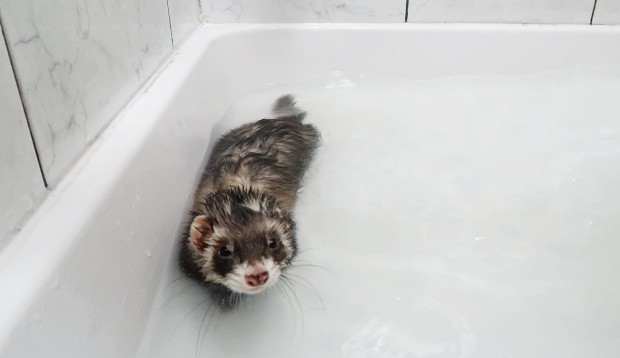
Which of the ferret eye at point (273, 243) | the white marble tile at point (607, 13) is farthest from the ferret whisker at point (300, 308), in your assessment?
the white marble tile at point (607, 13)

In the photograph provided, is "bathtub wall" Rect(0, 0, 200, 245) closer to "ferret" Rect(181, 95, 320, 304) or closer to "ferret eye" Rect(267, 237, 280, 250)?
"ferret" Rect(181, 95, 320, 304)

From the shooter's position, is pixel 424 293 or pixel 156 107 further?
pixel 156 107

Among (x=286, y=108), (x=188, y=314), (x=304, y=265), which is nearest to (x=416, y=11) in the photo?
(x=286, y=108)

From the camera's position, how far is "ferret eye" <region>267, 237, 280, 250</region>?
→ 104cm

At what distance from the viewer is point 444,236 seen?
123cm

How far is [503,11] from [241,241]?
1337mm

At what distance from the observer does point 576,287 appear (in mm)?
1084

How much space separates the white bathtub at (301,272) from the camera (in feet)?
2.51

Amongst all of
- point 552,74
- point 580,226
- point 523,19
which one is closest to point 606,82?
point 552,74

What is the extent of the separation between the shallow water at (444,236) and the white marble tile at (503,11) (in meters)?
0.22

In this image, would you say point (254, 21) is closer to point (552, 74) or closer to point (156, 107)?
point (156, 107)

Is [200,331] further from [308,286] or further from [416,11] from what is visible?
[416,11]

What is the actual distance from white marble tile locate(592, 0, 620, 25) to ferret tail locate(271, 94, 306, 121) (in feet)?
3.42

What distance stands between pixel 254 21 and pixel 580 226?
120 centimetres
